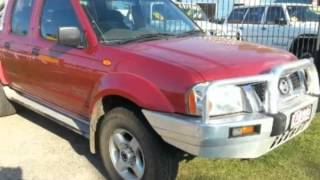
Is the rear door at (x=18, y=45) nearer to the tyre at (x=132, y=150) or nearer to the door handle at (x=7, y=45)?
the door handle at (x=7, y=45)

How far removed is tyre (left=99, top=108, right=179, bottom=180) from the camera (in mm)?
3982

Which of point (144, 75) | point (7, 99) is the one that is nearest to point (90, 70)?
point (144, 75)

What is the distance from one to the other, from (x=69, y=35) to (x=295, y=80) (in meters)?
2.10

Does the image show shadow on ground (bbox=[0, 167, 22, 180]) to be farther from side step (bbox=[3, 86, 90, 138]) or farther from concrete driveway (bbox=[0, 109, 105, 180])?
side step (bbox=[3, 86, 90, 138])

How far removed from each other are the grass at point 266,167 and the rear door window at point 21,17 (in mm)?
2531

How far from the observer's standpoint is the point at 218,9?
11828mm

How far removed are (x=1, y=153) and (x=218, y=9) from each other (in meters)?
7.61

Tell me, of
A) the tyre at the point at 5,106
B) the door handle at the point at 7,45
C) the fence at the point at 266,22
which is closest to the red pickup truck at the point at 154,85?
the door handle at the point at 7,45

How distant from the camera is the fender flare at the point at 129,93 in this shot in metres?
3.84

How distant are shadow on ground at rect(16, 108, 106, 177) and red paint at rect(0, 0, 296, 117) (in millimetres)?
608

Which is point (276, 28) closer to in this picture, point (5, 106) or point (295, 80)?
point (5, 106)

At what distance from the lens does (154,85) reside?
152 inches

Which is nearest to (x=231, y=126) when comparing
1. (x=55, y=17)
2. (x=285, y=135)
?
(x=285, y=135)

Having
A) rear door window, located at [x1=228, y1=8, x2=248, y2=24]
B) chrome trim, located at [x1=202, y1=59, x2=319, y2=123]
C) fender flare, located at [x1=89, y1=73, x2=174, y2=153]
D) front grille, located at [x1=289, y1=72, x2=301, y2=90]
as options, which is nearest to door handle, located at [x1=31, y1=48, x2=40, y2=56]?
fender flare, located at [x1=89, y1=73, x2=174, y2=153]
